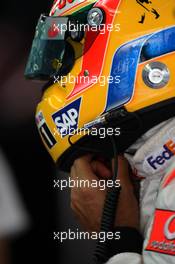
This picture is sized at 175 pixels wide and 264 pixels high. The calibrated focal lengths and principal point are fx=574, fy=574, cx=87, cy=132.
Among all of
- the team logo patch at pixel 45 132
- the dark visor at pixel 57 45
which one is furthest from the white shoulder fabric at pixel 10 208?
the dark visor at pixel 57 45

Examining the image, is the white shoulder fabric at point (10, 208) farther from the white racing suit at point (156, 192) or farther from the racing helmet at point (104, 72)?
the white racing suit at point (156, 192)

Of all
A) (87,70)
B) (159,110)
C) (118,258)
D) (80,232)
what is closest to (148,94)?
(159,110)

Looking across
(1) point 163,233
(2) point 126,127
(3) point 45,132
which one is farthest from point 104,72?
(1) point 163,233

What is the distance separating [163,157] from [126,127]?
112 millimetres

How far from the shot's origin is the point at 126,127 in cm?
Result: 132

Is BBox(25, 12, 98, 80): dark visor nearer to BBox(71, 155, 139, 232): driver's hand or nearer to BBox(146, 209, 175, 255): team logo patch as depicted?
BBox(71, 155, 139, 232): driver's hand

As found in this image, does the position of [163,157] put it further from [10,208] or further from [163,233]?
[10,208]

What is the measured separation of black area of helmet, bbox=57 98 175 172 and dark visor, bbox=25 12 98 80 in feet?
0.63

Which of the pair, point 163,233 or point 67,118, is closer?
point 163,233

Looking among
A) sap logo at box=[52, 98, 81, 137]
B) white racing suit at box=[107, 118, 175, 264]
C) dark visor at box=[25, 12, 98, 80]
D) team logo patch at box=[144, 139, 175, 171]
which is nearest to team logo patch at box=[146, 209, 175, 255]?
white racing suit at box=[107, 118, 175, 264]

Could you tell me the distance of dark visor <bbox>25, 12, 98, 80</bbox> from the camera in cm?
139

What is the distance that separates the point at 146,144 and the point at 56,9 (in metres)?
0.44

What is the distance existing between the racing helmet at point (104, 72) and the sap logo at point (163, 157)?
0.06 m

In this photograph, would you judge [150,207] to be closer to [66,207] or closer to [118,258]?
[118,258]
